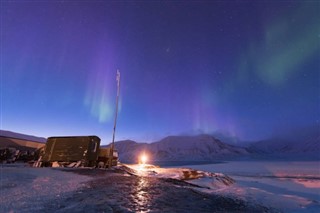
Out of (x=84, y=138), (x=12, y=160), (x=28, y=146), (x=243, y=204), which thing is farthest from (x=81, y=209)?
(x=28, y=146)

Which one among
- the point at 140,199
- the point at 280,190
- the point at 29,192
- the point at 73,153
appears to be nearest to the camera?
the point at 140,199

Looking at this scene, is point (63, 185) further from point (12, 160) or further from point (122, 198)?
point (12, 160)

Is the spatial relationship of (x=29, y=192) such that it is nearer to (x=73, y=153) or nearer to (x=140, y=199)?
(x=140, y=199)

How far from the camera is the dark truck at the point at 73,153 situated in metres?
27.1

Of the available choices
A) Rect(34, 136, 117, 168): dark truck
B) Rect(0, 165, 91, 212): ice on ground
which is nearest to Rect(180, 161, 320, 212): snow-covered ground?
Rect(0, 165, 91, 212): ice on ground

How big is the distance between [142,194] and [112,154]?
16953 millimetres

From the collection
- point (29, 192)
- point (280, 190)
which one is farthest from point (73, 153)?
point (280, 190)

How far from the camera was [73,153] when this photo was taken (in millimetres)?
27609

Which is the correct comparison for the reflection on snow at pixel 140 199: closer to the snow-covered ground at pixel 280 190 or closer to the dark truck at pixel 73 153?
the snow-covered ground at pixel 280 190

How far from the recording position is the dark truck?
27125 millimetres

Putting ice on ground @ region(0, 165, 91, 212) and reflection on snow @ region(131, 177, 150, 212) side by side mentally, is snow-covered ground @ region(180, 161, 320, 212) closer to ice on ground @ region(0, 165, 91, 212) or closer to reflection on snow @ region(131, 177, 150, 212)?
reflection on snow @ region(131, 177, 150, 212)

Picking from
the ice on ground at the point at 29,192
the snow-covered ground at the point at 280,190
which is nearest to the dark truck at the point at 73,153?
the ice on ground at the point at 29,192

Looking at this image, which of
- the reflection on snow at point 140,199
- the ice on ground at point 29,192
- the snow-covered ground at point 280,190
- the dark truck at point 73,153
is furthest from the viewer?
the dark truck at point 73,153

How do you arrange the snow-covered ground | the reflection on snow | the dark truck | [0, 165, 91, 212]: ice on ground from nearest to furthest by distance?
1. the reflection on snow
2. [0, 165, 91, 212]: ice on ground
3. the snow-covered ground
4. the dark truck
